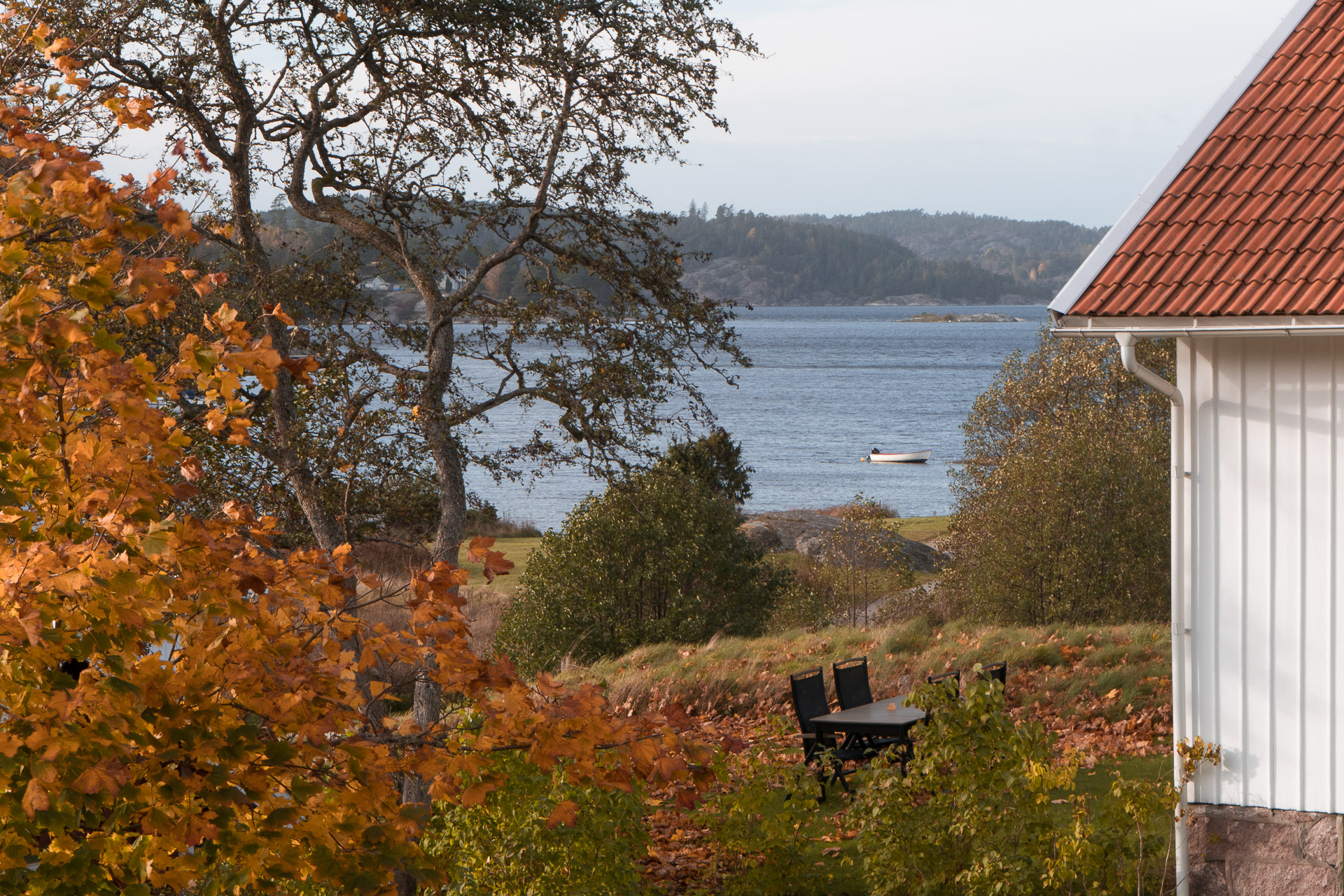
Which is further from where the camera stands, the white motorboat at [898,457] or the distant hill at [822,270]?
the distant hill at [822,270]

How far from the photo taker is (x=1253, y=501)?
5184mm

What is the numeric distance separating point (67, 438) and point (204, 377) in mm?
349

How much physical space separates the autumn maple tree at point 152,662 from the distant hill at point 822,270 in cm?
8262

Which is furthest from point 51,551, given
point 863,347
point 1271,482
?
point 863,347

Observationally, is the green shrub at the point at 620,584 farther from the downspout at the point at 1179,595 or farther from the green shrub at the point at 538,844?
the downspout at the point at 1179,595

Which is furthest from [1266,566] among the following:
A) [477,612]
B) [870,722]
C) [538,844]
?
[477,612]

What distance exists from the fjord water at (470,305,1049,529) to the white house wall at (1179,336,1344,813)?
10.9 metres

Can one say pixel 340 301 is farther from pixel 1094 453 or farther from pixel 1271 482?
pixel 1094 453

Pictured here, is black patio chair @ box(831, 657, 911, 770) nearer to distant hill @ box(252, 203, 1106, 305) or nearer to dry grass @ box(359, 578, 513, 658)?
dry grass @ box(359, 578, 513, 658)

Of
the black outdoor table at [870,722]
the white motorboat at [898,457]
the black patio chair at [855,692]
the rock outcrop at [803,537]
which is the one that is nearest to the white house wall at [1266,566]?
the black outdoor table at [870,722]

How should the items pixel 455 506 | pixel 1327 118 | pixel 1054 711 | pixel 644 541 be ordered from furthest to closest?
pixel 644 541 → pixel 1054 711 → pixel 455 506 → pixel 1327 118

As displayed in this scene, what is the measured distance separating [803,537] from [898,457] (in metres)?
38.0

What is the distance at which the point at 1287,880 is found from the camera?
522cm

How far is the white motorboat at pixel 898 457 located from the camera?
222 ft
